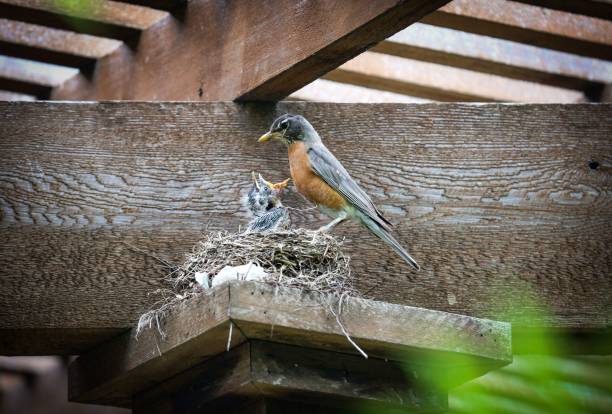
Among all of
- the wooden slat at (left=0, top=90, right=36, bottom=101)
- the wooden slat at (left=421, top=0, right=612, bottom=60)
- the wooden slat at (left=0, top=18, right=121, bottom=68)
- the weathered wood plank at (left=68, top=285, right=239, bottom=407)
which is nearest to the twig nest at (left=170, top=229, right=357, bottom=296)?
the weathered wood plank at (left=68, top=285, right=239, bottom=407)

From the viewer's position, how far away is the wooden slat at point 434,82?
4.31 meters

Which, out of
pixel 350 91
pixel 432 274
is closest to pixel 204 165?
pixel 432 274

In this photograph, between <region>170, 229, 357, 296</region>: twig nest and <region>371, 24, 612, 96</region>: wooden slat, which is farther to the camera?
<region>371, 24, 612, 96</region>: wooden slat

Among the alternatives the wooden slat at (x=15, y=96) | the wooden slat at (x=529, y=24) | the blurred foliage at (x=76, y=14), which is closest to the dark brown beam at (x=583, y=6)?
the wooden slat at (x=529, y=24)

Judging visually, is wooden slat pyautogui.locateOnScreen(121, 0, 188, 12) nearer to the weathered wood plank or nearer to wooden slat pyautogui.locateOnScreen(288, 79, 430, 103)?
wooden slat pyautogui.locateOnScreen(288, 79, 430, 103)

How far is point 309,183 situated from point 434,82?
1.52m

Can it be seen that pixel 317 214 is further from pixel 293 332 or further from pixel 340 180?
pixel 293 332

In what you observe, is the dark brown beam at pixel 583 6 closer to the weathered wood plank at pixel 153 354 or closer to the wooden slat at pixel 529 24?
the wooden slat at pixel 529 24

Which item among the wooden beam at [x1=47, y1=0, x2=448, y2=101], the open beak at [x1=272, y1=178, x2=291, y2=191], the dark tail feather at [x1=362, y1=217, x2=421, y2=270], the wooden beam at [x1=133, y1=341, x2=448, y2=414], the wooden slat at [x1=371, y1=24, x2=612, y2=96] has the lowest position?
the wooden beam at [x1=133, y1=341, x2=448, y2=414]

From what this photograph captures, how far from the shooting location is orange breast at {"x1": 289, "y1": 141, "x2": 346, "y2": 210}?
3.21m

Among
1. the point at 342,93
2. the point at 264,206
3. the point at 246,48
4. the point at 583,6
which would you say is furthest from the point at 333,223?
the point at 342,93

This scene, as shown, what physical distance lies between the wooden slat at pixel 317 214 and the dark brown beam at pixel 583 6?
1.28 feet

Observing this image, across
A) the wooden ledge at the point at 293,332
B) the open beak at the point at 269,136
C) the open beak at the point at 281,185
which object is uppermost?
the open beak at the point at 269,136

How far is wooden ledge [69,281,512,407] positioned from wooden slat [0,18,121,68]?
5.61ft
